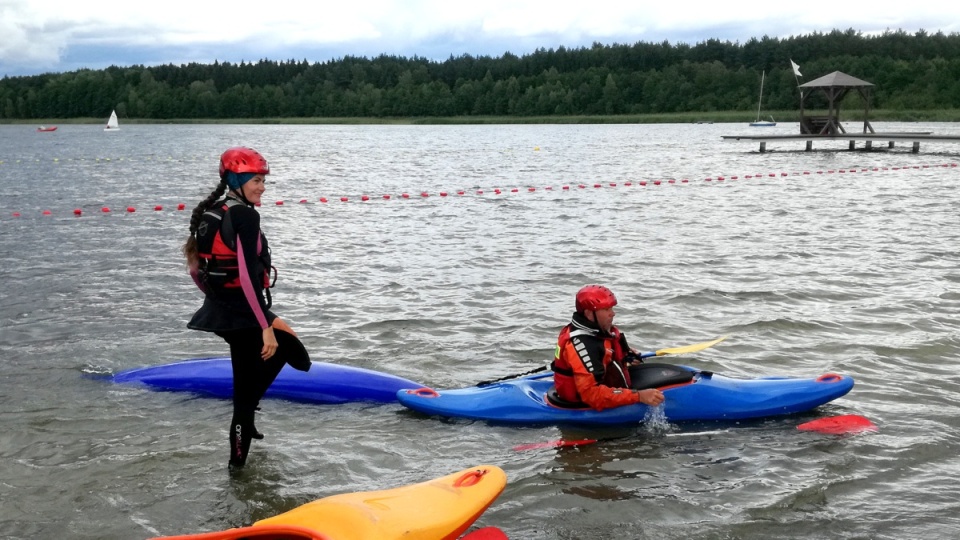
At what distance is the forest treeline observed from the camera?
336ft

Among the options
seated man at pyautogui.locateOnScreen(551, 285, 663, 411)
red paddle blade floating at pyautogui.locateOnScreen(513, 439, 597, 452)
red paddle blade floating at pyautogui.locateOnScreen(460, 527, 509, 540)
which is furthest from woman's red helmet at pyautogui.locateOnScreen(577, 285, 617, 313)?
red paddle blade floating at pyautogui.locateOnScreen(460, 527, 509, 540)

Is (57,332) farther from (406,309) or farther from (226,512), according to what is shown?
(226,512)

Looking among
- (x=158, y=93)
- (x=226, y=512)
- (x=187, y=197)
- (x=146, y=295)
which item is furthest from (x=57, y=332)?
(x=158, y=93)

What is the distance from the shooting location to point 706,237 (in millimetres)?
15320

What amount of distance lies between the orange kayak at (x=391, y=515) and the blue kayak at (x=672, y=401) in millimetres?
1836

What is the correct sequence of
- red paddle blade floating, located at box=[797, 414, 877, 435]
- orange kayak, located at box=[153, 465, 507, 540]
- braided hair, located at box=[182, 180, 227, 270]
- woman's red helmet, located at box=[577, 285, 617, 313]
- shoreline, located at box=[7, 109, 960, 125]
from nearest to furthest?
1. orange kayak, located at box=[153, 465, 507, 540]
2. braided hair, located at box=[182, 180, 227, 270]
3. woman's red helmet, located at box=[577, 285, 617, 313]
4. red paddle blade floating, located at box=[797, 414, 877, 435]
5. shoreline, located at box=[7, 109, 960, 125]

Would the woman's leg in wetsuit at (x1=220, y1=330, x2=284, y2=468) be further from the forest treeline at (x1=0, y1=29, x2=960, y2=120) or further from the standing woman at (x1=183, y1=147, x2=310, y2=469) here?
the forest treeline at (x1=0, y1=29, x2=960, y2=120)

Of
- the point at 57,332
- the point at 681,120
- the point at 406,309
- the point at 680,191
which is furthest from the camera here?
the point at 681,120

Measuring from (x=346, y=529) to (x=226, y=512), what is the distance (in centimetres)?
148

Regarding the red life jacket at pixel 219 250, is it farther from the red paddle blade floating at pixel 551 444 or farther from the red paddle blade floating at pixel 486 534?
the red paddle blade floating at pixel 551 444

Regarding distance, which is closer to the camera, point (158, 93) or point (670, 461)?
point (670, 461)

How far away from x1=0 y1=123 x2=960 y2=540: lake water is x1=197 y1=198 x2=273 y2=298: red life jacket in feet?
4.38

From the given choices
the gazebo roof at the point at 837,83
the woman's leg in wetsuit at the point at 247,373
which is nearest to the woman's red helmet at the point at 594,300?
the woman's leg in wetsuit at the point at 247,373

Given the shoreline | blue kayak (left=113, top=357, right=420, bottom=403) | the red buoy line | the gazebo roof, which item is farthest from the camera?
the shoreline
